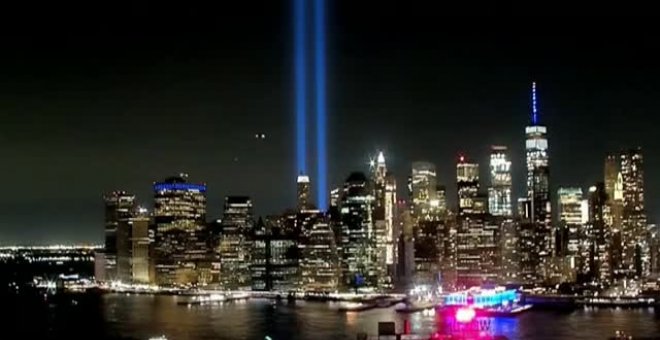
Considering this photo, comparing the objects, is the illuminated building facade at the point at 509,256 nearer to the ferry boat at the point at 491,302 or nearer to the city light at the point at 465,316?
the ferry boat at the point at 491,302

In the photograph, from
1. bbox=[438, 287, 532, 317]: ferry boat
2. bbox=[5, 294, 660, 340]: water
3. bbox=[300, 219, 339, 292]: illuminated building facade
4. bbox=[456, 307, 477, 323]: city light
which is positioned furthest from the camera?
bbox=[300, 219, 339, 292]: illuminated building facade

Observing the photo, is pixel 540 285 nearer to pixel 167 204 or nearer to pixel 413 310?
pixel 413 310

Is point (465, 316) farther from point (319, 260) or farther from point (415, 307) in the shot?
point (319, 260)

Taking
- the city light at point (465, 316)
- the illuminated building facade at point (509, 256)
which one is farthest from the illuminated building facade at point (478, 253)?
the city light at point (465, 316)

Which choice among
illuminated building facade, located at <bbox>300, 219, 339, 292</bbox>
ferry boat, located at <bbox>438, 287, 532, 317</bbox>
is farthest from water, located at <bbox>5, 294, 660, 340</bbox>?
illuminated building facade, located at <bbox>300, 219, 339, 292</bbox>

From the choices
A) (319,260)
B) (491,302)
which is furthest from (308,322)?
(319,260)

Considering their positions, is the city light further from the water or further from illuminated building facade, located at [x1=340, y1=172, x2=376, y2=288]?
illuminated building facade, located at [x1=340, y1=172, x2=376, y2=288]
